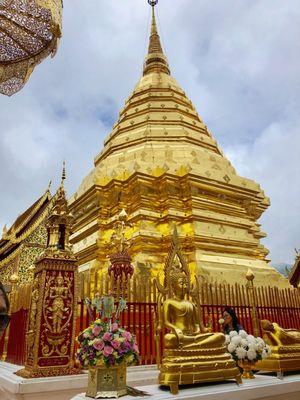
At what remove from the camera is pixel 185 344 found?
4.14 metres

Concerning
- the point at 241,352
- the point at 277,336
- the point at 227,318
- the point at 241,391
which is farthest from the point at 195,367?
the point at 277,336

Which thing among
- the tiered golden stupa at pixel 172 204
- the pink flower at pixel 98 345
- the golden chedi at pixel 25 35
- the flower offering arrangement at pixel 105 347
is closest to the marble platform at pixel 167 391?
the flower offering arrangement at pixel 105 347

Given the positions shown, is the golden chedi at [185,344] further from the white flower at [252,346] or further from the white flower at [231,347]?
the white flower at [252,346]

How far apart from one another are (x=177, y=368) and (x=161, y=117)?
39.6 ft

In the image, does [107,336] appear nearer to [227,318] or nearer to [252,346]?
[252,346]

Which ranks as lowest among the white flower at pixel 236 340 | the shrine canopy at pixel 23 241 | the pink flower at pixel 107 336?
the white flower at pixel 236 340

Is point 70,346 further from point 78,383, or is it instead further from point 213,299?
point 213,299

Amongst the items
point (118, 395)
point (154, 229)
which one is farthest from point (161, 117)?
point (118, 395)

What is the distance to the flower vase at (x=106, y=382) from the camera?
3303 millimetres

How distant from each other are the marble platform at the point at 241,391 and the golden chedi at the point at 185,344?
3.7 inches

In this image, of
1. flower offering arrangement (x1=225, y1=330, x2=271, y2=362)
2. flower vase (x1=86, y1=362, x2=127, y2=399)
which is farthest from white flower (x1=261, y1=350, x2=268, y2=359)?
flower vase (x1=86, y1=362, x2=127, y2=399)

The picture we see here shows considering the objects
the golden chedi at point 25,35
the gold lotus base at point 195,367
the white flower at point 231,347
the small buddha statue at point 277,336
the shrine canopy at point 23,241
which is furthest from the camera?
the shrine canopy at point 23,241

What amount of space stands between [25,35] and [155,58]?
13487 millimetres

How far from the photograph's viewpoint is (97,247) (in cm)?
1091
